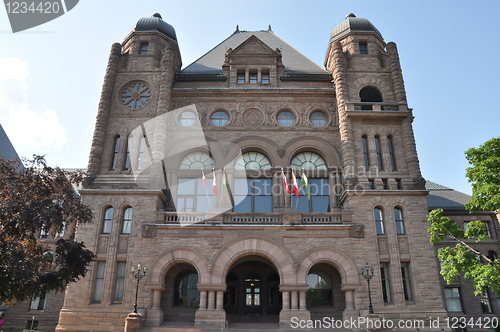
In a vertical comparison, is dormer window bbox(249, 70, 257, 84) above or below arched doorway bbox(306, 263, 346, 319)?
above

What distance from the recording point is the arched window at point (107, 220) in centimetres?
2441

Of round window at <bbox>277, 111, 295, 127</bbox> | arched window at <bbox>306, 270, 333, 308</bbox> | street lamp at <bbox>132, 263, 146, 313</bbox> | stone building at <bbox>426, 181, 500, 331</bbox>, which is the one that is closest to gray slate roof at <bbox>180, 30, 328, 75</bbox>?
round window at <bbox>277, 111, 295, 127</bbox>

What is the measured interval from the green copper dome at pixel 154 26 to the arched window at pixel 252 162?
12734 millimetres

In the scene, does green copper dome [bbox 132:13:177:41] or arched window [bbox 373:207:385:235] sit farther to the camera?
green copper dome [bbox 132:13:177:41]

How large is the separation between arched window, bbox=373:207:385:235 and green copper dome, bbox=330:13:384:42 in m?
15.2

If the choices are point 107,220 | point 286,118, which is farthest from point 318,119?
point 107,220

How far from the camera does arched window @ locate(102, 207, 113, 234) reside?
24406mm

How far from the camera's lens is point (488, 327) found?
2773 cm

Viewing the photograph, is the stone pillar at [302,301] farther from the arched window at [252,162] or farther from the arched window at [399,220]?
the arched window at [252,162]

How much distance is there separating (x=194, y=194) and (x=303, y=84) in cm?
1221

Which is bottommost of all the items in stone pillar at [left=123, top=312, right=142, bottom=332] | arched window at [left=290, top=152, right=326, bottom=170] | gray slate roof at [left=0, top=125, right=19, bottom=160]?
stone pillar at [left=123, top=312, right=142, bottom=332]

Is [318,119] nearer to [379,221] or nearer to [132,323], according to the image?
[379,221]

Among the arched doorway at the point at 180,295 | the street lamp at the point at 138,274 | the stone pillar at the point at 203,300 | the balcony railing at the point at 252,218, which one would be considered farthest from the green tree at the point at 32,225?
the stone pillar at the point at 203,300

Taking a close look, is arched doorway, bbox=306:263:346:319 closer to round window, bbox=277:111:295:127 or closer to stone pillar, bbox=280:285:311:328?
stone pillar, bbox=280:285:311:328
